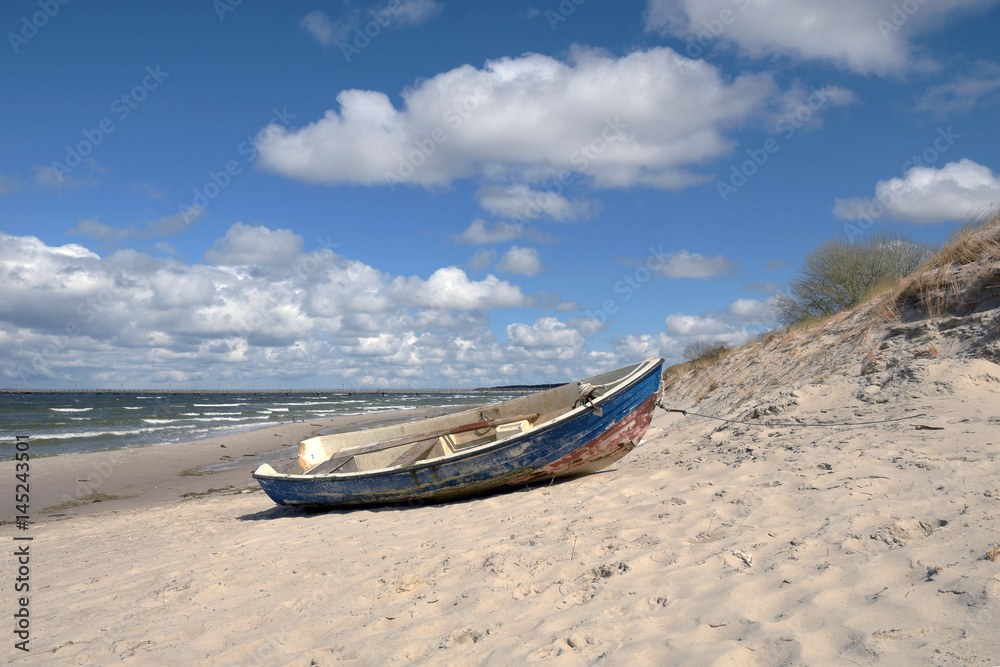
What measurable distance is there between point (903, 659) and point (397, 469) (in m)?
6.41

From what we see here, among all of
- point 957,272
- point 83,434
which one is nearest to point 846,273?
point 957,272

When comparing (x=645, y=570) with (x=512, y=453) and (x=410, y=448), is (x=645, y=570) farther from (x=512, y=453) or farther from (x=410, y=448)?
(x=410, y=448)

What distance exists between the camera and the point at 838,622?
8.97 feet

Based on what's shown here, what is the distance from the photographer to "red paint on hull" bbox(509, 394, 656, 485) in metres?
7.67

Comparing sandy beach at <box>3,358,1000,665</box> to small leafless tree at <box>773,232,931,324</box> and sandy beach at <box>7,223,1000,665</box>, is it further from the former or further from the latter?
small leafless tree at <box>773,232,931,324</box>

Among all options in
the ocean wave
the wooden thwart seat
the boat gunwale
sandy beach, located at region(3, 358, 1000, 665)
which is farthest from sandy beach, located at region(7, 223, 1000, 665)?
the ocean wave

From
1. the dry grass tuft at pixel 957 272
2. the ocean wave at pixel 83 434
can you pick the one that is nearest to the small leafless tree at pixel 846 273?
the dry grass tuft at pixel 957 272

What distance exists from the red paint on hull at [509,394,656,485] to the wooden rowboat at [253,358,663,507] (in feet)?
0.05

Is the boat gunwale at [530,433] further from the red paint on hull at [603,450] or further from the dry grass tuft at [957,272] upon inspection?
the dry grass tuft at [957,272]

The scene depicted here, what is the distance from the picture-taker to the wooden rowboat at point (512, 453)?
24.8ft

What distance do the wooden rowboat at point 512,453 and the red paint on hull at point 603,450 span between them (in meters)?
0.01

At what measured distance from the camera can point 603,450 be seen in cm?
783

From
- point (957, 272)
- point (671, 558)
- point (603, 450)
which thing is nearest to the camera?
point (671, 558)

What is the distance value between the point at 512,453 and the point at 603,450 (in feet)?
4.15
